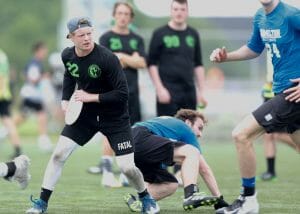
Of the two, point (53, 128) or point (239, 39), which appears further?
point (239, 39)

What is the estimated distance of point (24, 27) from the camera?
59.9 meters

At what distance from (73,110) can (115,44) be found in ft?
11.9

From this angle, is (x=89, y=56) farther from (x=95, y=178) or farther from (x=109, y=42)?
(x=95, y=178)

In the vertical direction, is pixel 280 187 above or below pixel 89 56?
below

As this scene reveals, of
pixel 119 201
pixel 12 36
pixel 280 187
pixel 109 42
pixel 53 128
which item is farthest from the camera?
pixel 12 36

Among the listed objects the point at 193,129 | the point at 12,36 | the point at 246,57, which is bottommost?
the point at 12,36

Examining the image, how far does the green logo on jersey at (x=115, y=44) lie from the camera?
12.5 m

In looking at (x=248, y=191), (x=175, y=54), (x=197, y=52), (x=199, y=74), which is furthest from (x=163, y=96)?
(x=248, y=191)

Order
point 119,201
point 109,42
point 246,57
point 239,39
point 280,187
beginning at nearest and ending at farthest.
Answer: point 246,57
point 119,201
point 280,187
point 109,42
point 239,39

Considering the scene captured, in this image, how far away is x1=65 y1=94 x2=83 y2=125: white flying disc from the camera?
892 cm

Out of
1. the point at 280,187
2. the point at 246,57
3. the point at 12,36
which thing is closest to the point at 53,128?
the point at 280,187

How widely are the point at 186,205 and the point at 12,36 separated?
172 feet

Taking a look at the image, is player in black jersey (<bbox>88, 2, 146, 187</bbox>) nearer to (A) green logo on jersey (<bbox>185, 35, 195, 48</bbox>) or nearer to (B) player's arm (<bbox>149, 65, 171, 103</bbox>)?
(B) player's arm (<bbox>149, 65, 171, 103</bbox>)

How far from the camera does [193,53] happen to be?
42.3 ft
